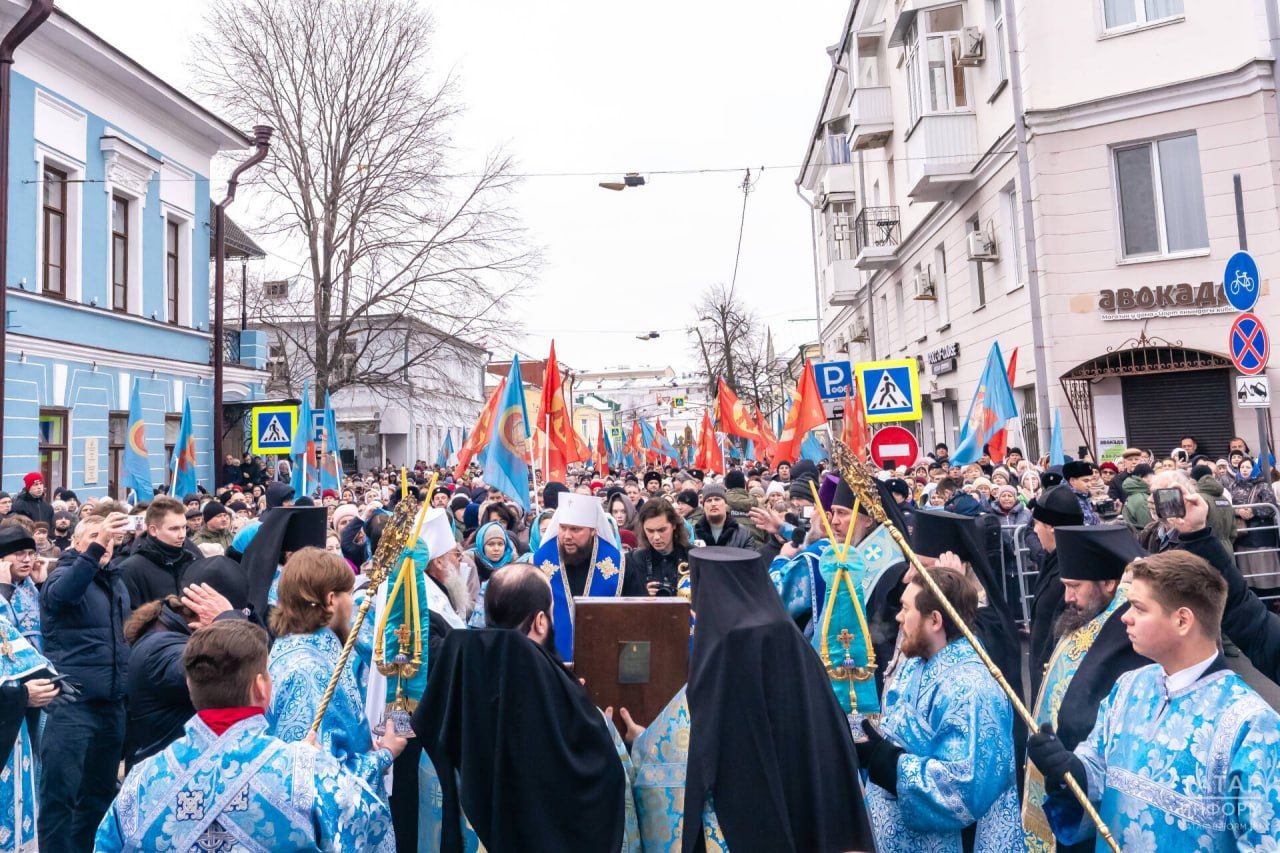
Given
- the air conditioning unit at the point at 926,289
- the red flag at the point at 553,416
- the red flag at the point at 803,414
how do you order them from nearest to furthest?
the red flag at the point at 553,416 → the red flag at the point at 803,414 → the air conditioning unit at the point at 926,289

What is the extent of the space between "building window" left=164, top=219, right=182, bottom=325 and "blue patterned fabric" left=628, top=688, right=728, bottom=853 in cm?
2090

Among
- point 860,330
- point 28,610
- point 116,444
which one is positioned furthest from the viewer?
point 860,330

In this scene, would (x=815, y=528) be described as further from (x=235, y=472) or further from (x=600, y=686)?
(x=235, y=472)

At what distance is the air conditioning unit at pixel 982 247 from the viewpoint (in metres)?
19.1

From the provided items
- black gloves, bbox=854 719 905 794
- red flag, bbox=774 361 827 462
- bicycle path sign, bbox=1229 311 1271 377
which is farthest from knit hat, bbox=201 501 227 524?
bicycle path sign, bbox=1229 311 1271 377

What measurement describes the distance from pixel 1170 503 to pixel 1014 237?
14.9m

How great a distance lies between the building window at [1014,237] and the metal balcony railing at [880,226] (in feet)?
27.0

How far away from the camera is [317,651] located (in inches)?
146

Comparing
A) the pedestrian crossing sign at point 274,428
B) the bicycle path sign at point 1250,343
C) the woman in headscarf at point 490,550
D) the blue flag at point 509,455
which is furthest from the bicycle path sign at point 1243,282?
the pedestrian crossing sign at point 274,428

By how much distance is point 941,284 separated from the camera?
2306 cm

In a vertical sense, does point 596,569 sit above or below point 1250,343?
below

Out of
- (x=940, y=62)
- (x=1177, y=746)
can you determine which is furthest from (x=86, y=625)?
(x=940, y=62)

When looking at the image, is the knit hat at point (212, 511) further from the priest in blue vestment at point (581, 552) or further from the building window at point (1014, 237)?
the building window at point (1014, 237)

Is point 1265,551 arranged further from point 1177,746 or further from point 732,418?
point 732,418
